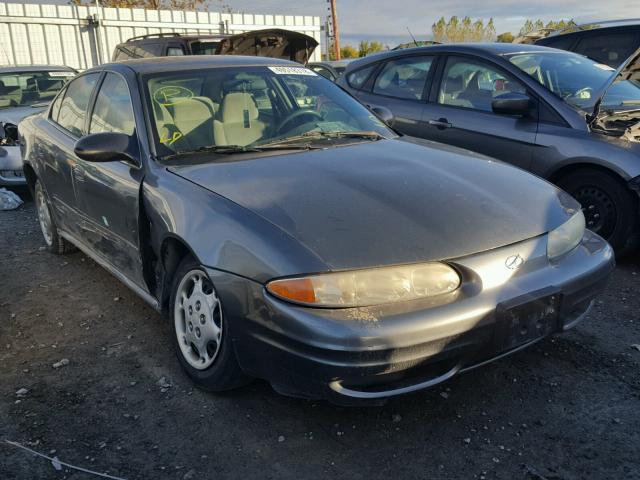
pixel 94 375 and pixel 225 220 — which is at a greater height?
pixel 225 220

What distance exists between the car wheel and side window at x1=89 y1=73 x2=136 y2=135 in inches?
40.4

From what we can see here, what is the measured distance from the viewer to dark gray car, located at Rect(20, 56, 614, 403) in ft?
7.24

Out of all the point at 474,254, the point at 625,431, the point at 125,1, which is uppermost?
the point at 125,1

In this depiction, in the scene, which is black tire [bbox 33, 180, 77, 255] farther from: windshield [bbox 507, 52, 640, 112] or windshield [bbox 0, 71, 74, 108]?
windshield [bbox 507, 52, 640, 112]

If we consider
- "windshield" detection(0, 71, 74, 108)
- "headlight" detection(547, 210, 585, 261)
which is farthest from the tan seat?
"windshield" detection(0, 71, 74, 108)

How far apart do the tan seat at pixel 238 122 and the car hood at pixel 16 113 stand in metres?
4.80

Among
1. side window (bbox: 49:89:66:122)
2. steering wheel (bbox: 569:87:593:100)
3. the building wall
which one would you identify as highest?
the building wall

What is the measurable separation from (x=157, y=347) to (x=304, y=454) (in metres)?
1.28

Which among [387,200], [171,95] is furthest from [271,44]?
[387,200]

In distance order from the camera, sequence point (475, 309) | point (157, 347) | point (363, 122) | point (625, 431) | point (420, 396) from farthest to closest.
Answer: point (363, 122), point (157, 347), point (420, 396), point (625, 431), point (475, 309)

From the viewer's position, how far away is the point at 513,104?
15.1ft

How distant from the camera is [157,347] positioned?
10.9 ft

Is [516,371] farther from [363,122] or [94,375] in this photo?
[94,375]

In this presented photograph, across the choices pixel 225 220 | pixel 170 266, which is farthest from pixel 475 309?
pixel 170 266
